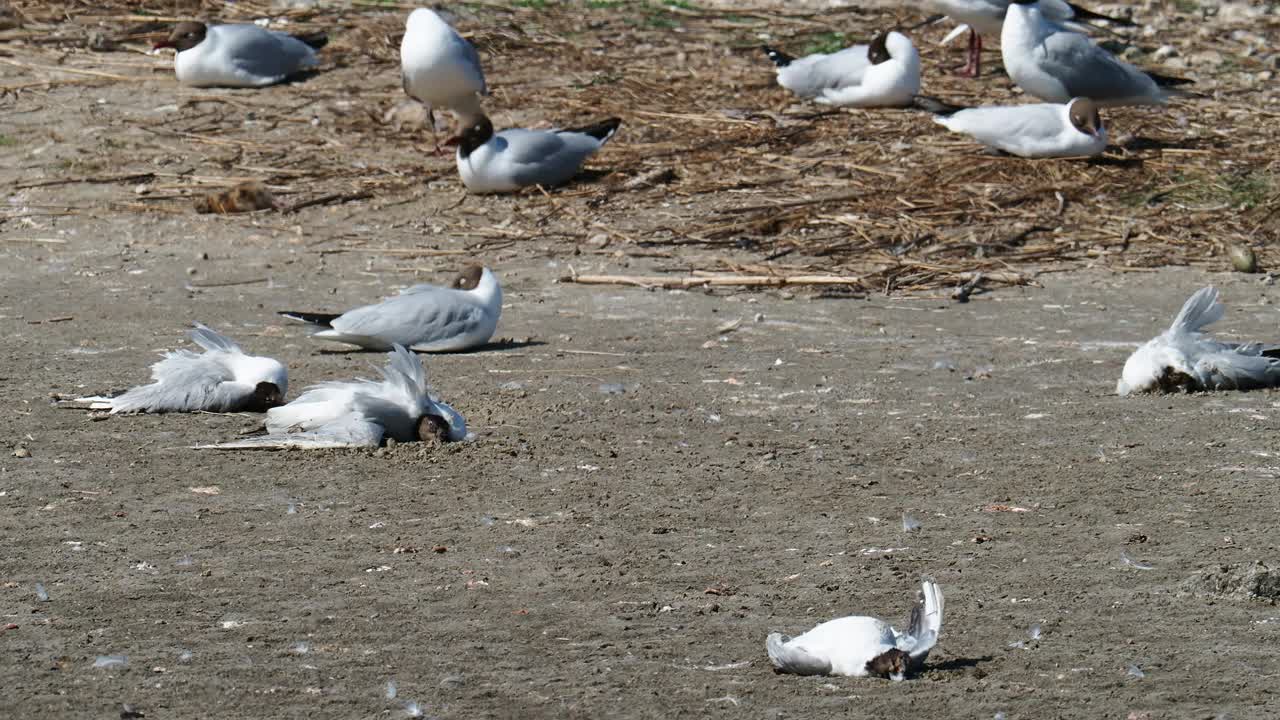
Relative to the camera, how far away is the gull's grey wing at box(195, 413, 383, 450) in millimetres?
5199

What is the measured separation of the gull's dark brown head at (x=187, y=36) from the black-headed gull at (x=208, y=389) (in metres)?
6.13

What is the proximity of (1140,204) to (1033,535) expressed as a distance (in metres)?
5.28

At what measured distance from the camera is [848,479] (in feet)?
16.2

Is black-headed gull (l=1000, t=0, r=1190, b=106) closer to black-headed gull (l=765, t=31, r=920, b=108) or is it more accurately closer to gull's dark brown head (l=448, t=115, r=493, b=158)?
black-headed gull (l=765, t=31, r=920, b=108)

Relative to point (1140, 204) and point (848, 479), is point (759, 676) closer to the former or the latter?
point (848, 479)

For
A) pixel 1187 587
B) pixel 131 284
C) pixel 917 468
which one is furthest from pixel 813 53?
pixel 1187 587

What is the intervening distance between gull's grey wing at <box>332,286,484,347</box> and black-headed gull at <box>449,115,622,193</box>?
9.53 feet

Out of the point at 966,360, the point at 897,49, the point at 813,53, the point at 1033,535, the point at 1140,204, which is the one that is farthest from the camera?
the point at 813,53

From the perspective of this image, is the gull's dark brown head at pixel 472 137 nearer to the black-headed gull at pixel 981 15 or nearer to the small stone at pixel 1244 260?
the black-headed gull at pixel 981 15

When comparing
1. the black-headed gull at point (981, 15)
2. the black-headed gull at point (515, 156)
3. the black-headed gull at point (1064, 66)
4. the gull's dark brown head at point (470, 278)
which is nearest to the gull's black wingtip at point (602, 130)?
the black-headed gull at point (515, 156)

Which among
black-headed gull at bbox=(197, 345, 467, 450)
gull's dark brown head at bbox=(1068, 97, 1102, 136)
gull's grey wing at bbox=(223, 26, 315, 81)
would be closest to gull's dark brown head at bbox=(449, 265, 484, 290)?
black-headed gull at bbox=(197, 345, 467, 450)

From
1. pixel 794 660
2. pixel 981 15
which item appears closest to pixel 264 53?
pixel 981 15

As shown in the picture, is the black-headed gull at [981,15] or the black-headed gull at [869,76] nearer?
the black-headed gull at [869,76]

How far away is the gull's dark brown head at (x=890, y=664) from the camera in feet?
11.2
